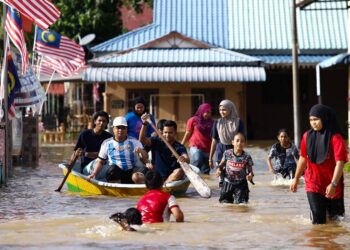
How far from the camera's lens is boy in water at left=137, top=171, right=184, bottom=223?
12633mm

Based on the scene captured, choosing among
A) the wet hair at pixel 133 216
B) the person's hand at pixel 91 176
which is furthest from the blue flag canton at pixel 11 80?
the wet hair at pixel 133 216

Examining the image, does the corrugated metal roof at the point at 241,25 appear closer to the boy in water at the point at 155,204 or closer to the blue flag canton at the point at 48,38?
the blue flag canton at the point at 48,38

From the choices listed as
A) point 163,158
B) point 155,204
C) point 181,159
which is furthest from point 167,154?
point 155,204

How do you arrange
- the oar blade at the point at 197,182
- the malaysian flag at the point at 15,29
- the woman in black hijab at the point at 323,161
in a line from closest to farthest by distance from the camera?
the woman in black hijab at the point at 323,161 < the oar blade at the point at 197,182 < the malaysian flag at the point at 15,29

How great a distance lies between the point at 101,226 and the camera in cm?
1295

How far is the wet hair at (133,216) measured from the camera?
40.1ft

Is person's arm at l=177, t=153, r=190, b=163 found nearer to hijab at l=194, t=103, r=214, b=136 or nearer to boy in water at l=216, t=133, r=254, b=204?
boy in water at l=216, t=133, r=254, b=204

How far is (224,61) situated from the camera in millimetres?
35531

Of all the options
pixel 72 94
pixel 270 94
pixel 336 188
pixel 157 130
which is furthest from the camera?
pixel 72 94

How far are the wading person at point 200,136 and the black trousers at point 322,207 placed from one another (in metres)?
8.33

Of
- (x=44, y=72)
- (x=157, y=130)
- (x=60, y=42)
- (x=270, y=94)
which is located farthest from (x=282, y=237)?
(x=270, y=94)

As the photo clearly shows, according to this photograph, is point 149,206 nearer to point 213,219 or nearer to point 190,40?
point 213,219

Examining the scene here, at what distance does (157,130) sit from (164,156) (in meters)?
0.87

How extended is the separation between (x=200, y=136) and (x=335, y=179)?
8978 mm
